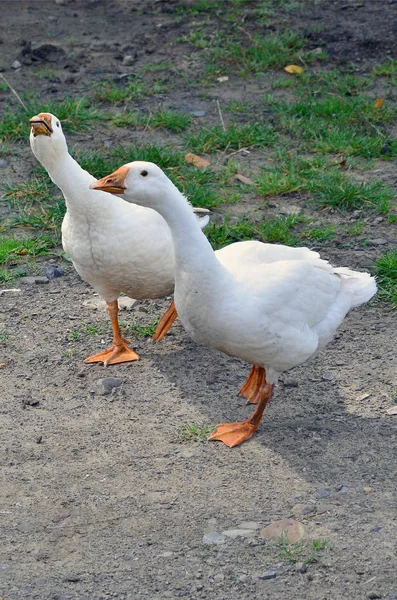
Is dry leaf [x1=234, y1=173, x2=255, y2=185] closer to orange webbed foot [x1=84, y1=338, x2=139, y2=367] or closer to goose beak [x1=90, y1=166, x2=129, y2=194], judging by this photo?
orange webbed foot [x1=84, y1=338, x2=139, y2=367]

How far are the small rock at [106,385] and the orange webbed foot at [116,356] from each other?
0.19m

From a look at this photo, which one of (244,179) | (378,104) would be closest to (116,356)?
(244,179)

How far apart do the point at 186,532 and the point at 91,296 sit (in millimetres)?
2528

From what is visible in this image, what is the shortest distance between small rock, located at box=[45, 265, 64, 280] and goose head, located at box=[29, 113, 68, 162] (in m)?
1.41

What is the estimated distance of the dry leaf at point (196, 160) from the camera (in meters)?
7.42

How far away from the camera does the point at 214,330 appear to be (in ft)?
14.0

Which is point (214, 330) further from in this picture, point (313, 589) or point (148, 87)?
point (148, 87)

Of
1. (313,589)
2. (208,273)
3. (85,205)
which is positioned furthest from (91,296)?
(313,589)

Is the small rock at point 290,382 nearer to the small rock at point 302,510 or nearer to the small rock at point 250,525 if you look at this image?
the small rock at point 302,510

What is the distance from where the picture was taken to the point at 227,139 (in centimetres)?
771

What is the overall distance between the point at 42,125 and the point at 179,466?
195 cm

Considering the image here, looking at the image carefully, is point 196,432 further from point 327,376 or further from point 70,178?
point 70,178

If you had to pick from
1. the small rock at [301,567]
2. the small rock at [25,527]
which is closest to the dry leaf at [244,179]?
the small rock at [25,527]

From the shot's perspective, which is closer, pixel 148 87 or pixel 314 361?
pixel 314 361
